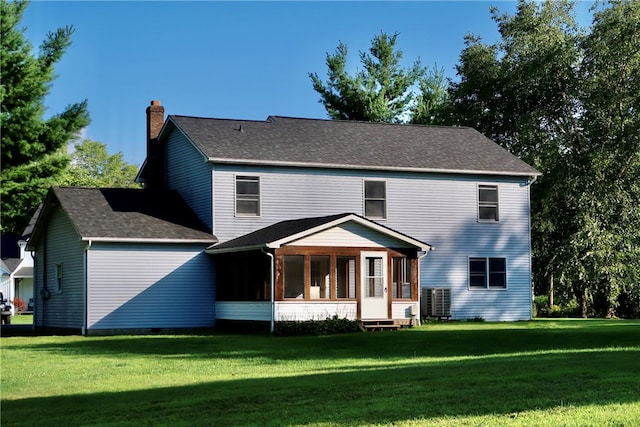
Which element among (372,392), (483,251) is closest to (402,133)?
(483,251)

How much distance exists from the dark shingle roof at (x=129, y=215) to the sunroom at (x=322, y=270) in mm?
1365

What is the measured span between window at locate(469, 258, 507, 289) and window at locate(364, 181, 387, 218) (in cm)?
436

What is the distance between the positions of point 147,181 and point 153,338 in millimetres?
11638

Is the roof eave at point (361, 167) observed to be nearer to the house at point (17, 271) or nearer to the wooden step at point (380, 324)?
the wooden step at point (380, 324)

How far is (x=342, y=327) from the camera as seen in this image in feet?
97.6

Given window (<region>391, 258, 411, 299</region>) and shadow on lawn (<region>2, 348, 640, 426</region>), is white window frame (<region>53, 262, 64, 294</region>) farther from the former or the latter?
shadow on lawn (<region>2, 348, 640, 426</region>)

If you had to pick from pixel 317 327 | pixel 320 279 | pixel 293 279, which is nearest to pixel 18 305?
pixel 293 279

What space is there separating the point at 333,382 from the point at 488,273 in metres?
23.8

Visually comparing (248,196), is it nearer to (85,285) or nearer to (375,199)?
(375,199)

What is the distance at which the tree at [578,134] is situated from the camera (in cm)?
4228

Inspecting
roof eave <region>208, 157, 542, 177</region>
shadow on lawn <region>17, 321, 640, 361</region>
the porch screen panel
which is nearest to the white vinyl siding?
shadow on lawn <region>17, 321, 640, 361</region>

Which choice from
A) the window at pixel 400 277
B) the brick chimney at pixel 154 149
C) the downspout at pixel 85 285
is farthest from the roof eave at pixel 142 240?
the brick chimney at pixel 154 149

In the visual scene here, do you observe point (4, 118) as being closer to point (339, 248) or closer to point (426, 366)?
point (339, 248)

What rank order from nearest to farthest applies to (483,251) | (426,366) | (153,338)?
(426,366)
(153,338)
(483,251)
